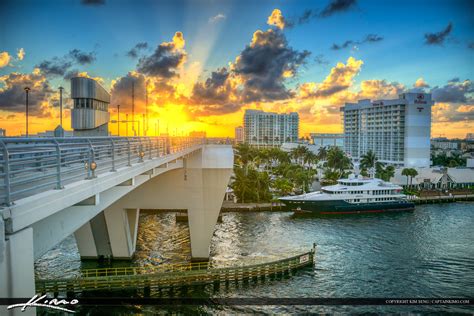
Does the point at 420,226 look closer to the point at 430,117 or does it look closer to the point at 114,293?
the point at 114,293

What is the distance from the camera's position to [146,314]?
16906 mm

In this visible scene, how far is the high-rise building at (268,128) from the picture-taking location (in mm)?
155250

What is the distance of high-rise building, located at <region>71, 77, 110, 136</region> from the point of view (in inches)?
875

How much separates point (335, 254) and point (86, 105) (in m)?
18.1

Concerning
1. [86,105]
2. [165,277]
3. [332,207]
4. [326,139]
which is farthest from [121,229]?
[326,139]

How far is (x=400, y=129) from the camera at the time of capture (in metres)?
82.9

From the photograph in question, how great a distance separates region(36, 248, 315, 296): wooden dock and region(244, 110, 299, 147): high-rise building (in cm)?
13289

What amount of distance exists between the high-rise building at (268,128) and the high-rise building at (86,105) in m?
131

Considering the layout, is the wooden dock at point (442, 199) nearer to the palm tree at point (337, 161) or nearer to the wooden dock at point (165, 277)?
the palm tree at point (337, 161)

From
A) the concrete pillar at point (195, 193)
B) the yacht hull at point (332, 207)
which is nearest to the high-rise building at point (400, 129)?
the yacht hull at point (332, 207)

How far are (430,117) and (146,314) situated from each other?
81.2 meters

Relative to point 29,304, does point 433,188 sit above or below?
below

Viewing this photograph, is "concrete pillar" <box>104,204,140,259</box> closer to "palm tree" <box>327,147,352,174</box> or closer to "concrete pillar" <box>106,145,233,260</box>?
"concrete pillar" <box>106,145,233,260</box>

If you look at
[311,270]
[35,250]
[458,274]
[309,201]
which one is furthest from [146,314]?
[309,201]
